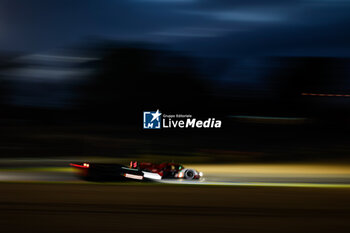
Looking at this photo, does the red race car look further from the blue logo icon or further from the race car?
the blue logo icon

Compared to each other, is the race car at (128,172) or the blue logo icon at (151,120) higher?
the blue logo icon at (151,120)

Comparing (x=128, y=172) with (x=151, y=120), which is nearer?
(x=128, y=172)

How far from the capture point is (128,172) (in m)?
12.5

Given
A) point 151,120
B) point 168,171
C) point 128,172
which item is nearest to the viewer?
point 128,172

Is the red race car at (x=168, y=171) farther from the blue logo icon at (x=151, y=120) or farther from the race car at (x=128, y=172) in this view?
the blue logo icon at (x=151, y=120)

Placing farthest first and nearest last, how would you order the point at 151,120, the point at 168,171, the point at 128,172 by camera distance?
the point at 151,120 < the point at 168,171 < the point at 128,172

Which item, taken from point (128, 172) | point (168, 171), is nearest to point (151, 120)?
point (168, 171)

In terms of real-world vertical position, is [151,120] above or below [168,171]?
above

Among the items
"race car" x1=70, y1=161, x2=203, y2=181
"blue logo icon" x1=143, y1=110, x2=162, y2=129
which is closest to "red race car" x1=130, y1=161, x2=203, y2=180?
"race car" x1=70, y1=161, x2=203, y2=181

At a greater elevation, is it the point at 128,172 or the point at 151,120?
the point at 151,120

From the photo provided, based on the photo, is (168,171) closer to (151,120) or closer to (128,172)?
(128,172)

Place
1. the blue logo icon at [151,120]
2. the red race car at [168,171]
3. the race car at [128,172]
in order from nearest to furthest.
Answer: the race car at [128,172]
the red race car at [168,171]
the blue logo icon at [151,120]

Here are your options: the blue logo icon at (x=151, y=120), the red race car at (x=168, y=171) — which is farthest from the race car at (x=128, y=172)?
the blue logo icon at (x=151, y=120)

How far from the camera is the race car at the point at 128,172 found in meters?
12.4
